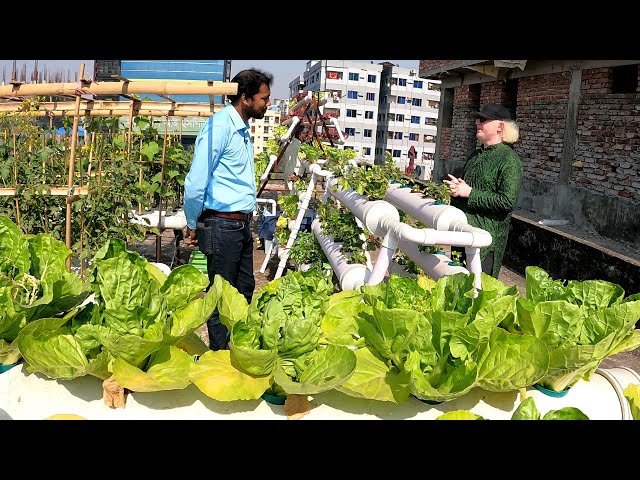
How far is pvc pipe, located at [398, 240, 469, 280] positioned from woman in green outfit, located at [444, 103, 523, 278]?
0.69ft

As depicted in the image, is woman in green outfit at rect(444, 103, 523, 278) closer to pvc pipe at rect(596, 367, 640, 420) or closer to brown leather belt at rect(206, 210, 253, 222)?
brown leather belt at rect(206, 210, 253, 222)

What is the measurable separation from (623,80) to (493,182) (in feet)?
26.5

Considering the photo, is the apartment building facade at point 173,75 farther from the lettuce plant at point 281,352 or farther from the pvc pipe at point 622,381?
the pvc pipe at point 622,381

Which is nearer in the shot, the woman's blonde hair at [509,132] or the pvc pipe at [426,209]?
the pvc pipe at [426,209]

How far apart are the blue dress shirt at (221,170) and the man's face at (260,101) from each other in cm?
8

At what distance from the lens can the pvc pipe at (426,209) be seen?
343 centimetres

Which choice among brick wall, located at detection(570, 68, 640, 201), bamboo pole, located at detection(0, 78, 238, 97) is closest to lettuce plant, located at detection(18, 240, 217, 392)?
bamboo pole, located at detection(0, 78, 238, 97)

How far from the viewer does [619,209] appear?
962 centimetres

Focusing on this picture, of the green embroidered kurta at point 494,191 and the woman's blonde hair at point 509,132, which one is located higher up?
the woman's blonde hair at point 509,132

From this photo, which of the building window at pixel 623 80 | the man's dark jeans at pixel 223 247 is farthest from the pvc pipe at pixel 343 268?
the building window at pixel 623 80

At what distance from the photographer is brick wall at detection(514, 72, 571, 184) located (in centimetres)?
1169

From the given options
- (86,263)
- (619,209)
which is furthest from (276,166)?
(619,209)

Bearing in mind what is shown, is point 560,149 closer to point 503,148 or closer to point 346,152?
point 346,152
